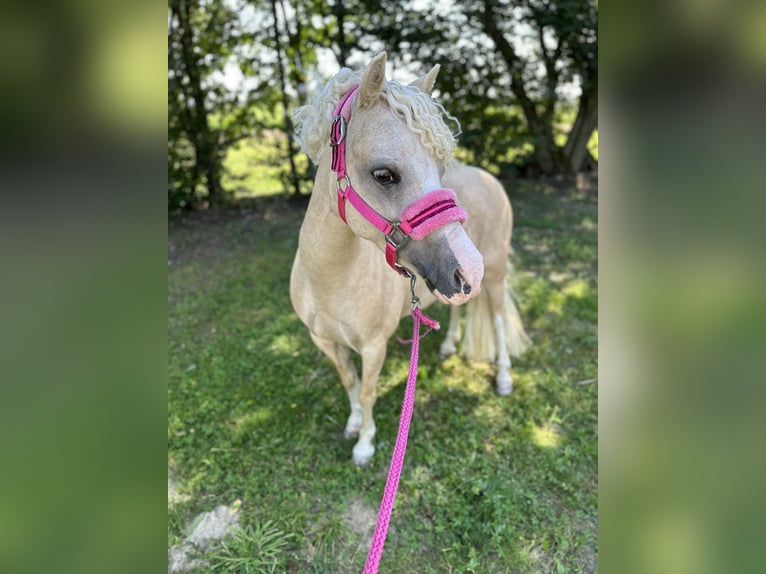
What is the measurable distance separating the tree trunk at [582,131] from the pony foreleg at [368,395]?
27.4ft

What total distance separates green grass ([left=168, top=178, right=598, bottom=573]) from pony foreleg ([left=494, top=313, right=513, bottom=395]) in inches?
3.4

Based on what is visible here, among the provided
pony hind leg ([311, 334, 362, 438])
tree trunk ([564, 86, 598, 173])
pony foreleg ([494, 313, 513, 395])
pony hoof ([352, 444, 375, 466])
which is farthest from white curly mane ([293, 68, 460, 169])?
tree trunk ([564, 86, 598, 173])

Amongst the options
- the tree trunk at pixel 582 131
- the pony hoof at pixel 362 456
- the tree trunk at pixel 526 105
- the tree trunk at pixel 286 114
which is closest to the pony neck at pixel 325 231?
the pony hoof at pixel 362 456

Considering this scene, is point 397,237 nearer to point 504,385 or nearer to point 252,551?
point 252,551

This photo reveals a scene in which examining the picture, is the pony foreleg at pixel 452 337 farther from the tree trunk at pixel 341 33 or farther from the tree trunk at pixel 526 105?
the tree trunk at pixel 526 105

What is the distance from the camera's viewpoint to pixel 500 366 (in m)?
3.48

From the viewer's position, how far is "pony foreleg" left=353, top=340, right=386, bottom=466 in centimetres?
247

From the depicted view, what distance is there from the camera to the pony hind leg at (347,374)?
8.83 feet

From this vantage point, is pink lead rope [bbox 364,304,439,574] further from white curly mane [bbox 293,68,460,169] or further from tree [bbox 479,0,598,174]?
tree [bbox 479,0,598,174]

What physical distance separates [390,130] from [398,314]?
4.23ft

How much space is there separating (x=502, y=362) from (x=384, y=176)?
93.6 inches

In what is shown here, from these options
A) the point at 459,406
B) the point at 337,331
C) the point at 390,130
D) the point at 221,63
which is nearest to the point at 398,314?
the point at 337,331
